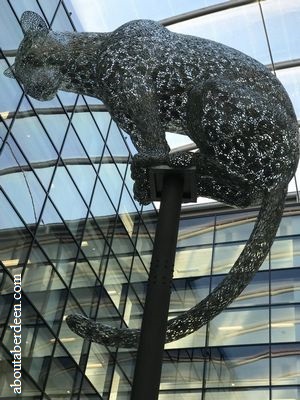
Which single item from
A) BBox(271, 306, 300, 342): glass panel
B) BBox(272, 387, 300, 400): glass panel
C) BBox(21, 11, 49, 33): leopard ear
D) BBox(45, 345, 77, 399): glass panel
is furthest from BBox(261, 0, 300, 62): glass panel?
BBox(21, 11, 49, 33): leopard ear

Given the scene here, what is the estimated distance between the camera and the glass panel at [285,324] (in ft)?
49.0

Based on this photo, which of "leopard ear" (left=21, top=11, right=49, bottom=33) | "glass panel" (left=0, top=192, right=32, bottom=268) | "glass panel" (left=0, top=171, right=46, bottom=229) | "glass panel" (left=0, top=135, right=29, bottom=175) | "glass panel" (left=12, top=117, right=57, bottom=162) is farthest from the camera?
"glass panel" (left=12, top=117, right=57, bottom=162)

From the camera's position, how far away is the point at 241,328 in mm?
15508

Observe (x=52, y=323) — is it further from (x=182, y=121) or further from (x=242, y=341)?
(x=182, y=121)

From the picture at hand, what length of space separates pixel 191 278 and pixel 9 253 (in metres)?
7.70

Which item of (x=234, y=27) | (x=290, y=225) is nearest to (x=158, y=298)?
(x=234, y=27)

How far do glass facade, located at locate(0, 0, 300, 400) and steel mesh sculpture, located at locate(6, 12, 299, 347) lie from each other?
5.52m

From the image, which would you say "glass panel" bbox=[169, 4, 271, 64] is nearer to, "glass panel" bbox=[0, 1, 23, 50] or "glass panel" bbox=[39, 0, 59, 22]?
"glass panel" bbox=[39, 0, 59, 22]

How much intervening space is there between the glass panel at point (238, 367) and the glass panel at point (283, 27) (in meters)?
7.22

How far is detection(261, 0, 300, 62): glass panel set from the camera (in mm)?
14688

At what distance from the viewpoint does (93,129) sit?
14.2 meters

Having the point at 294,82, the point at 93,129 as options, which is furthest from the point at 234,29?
the point at 93,129

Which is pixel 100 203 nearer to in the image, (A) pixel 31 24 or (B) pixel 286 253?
(B) pixel 286 253

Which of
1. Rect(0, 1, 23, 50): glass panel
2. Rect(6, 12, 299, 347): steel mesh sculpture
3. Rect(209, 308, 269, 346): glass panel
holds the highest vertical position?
Rect(0, 1, 23, 50): glass panel
